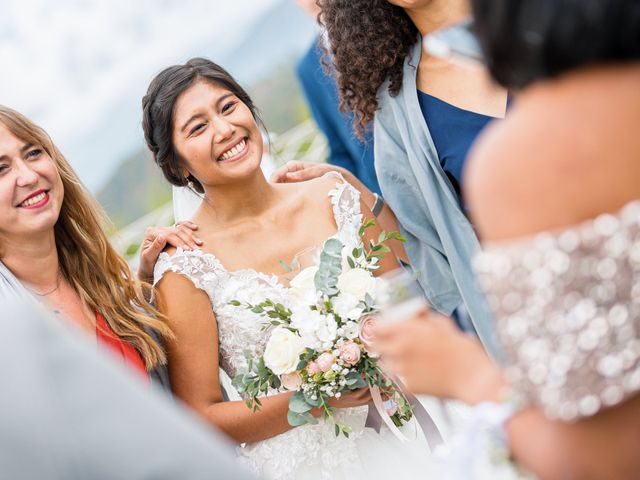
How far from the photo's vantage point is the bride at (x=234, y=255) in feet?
10.4

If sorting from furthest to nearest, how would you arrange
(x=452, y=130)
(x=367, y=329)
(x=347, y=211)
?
(x=452, y=130) < (x=347, y=211) < (x=367, y=329)

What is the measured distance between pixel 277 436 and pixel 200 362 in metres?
0.40

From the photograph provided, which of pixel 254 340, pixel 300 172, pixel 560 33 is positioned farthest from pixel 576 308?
pixel 300 172

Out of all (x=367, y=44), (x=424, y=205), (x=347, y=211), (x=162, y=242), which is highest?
(x=367, y=44)

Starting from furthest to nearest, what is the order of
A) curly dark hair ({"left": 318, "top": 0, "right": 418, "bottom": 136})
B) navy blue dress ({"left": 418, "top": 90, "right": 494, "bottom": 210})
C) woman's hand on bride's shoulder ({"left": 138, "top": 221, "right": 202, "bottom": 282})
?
curly dark hair ({"left": 318, "top": 0, "right": 418, "bottom": 136}), navy blue dress ({"left": 418, "top": 90, "right": 494, "bottom": 210}), woman's hand on bride's shoulder ({"left": 138, "top": 221, "right": 202, "bottom": 282})

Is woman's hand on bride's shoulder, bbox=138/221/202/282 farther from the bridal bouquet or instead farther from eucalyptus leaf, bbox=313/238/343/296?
eucalyptus leaf, bbox=313/238/343/296

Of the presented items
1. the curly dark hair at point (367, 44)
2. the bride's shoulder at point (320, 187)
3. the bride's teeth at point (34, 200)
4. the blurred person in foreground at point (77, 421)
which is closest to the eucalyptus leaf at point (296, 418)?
the bride's shoulder at point (320, 187)

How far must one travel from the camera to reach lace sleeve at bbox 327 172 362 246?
11.0ft

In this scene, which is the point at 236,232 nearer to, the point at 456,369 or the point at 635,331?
the point at 456,369

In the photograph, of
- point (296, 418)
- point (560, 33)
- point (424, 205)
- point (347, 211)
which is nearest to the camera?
point (560, 33)

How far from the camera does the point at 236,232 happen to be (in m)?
3.40

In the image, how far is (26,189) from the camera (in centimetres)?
312

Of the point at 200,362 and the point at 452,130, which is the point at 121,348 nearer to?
the point at 200,362

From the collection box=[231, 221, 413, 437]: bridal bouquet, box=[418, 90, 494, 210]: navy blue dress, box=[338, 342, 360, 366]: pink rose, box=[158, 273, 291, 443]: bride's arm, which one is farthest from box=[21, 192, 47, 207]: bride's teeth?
box=[418, 90, 494, 210]: navy blue dress
